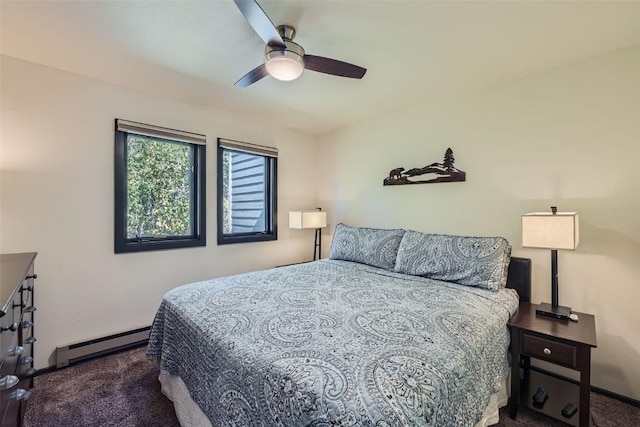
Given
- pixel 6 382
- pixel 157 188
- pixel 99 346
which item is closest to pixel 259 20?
pixel 6 382

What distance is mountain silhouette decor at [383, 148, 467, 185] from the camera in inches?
107

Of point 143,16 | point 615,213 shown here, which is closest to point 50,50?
point 143,16

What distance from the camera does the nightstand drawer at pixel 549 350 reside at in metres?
1.55

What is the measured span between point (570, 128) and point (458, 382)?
2.07 m

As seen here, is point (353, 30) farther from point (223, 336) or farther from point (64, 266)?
point (64, 266)

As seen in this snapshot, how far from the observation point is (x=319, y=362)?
1058 mm

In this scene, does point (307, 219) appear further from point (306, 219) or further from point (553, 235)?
point (553, 235)

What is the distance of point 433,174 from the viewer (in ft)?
9.41

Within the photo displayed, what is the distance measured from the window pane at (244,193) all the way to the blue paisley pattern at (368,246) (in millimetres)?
1101

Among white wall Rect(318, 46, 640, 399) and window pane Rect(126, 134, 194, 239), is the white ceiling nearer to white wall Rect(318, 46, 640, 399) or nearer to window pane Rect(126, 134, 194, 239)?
white wall Rect(318, 46, 640, 399)

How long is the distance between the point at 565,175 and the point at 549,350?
4.20ft

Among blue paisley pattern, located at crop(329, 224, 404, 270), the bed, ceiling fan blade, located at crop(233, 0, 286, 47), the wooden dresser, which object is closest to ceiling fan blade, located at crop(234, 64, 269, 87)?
ceiling fan blade, located at crop(233, 0, 286, 47)

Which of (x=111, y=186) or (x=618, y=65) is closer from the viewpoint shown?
(x=618, y=65)

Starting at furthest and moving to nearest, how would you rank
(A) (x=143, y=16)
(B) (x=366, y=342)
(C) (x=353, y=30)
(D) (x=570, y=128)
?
(D) (x=570, y=128), (C) (x=353, y=30), (A) (x=143, y=16), (B) (x=366, y=342)
